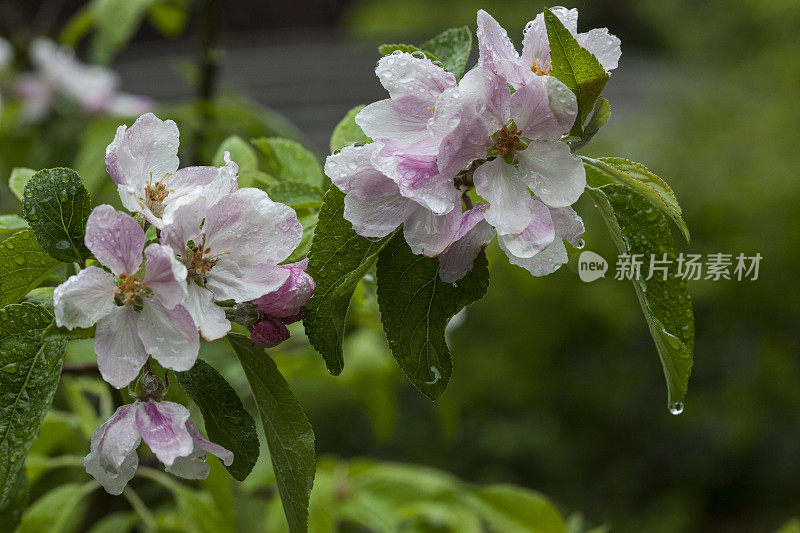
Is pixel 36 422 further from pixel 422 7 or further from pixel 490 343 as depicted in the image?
pixel 422 7

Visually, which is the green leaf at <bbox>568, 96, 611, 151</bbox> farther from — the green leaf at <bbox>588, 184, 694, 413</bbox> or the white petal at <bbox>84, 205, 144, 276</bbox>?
the white petal at <bbox>84, 205, 144, 276</bbox>

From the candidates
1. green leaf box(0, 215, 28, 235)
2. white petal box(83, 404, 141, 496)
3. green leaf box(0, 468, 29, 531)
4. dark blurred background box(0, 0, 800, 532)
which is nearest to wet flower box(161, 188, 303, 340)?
white petal box(83, 404, 141, 496)

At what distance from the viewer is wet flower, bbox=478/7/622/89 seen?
0.59 metres

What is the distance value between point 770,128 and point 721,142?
214mm

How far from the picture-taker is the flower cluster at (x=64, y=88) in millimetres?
1911

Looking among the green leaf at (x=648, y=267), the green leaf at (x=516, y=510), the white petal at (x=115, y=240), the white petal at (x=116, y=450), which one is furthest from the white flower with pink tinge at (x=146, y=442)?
the green leaf at (x=516, y=510)

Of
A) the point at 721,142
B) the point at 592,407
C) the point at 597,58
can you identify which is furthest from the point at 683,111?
the point at 597,58

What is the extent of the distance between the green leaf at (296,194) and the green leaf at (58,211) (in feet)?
0.68

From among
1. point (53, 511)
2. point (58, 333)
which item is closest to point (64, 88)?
point (53, 511)

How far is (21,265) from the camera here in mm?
630

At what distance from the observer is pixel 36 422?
0.58 meters

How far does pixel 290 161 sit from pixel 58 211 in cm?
34

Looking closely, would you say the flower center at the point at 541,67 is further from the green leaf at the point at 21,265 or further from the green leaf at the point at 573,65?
the green leaf at the point at 21,265

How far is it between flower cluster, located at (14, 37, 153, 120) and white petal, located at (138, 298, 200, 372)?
143 centimetres
